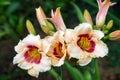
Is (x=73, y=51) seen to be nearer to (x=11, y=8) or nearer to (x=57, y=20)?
(x=57, y=20)

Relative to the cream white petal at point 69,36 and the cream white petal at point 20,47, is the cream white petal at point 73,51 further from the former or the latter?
the cream white petal at point 20,47

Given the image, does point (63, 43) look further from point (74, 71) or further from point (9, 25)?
point (9, 25)

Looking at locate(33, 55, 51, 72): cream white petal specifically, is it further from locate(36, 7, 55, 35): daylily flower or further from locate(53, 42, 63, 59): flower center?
locate(36, 7, 55, 35): daylily flower

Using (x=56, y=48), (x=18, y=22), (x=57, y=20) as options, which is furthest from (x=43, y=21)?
(x=18, y=22)

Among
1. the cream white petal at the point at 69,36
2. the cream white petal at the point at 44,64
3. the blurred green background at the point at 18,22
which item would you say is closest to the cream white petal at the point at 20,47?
the cream white petal at the point at 44,64

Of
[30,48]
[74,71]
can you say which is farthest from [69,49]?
[74,71]

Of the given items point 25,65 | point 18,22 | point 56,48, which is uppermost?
point 56,48

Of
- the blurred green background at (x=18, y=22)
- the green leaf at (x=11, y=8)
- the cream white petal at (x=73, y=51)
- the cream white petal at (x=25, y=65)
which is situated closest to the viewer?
the cream white petal at (x=73, y=51)
